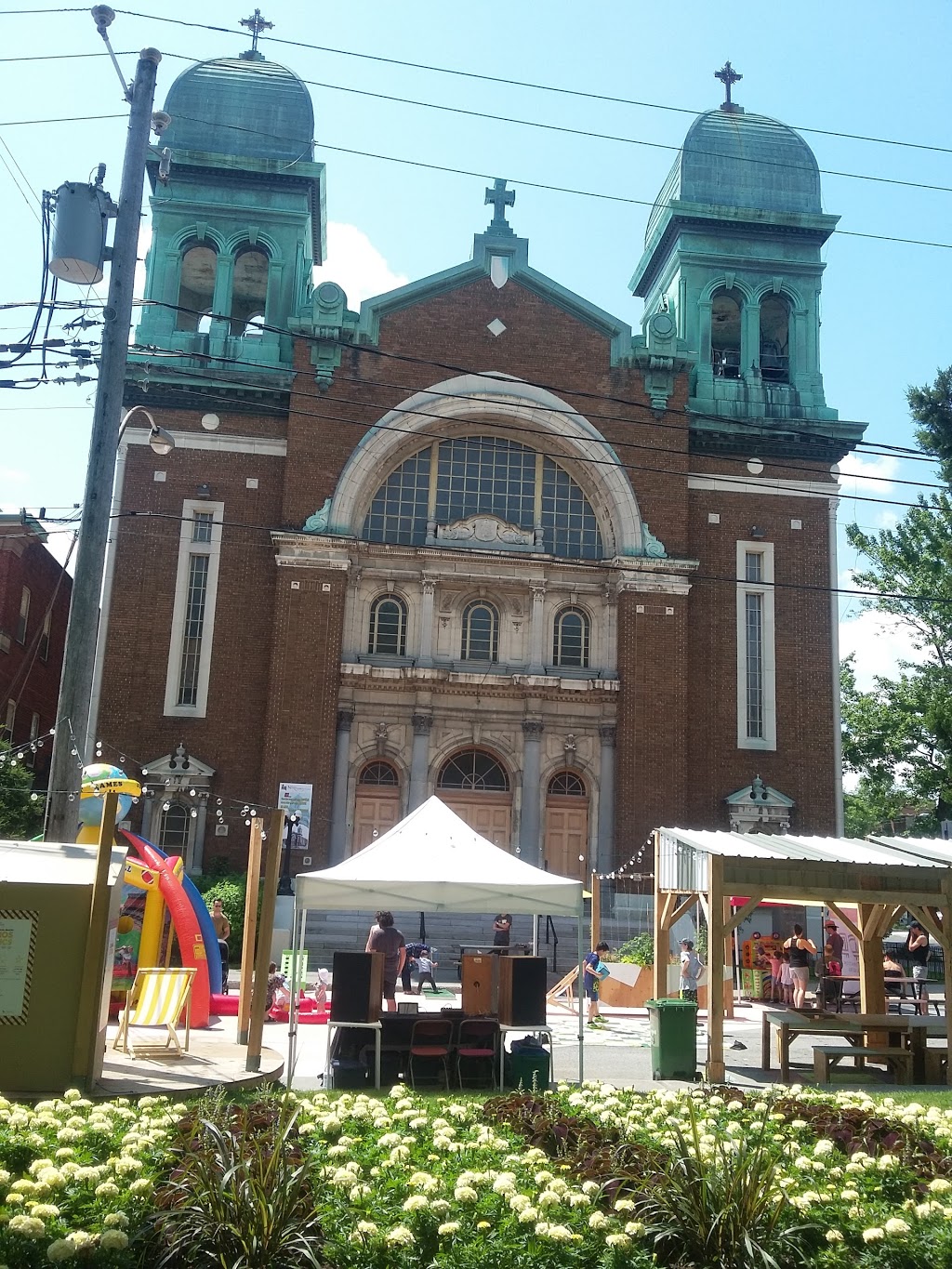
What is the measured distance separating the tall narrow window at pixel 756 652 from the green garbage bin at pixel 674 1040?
57.8 feet

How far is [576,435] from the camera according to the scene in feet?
105

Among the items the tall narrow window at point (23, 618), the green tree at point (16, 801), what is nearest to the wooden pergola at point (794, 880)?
the green tree at point (16, 801)

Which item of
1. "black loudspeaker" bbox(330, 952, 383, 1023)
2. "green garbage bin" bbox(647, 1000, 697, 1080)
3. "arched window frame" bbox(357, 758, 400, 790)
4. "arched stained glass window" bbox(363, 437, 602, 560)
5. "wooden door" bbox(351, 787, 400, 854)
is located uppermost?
"arched stained glass window" bbox(363, 437, 602, 560)

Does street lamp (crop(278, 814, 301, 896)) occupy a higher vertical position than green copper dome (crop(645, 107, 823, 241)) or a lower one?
lower

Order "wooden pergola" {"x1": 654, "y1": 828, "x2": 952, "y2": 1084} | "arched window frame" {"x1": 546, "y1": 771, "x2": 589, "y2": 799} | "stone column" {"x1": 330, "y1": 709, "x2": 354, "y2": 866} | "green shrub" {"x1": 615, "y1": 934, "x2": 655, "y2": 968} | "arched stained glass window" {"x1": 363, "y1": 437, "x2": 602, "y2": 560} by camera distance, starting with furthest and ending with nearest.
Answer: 1. "arched stained glass window" {"x1": 363, "y1": 437, "x2": 602, "y2": 560}
2. "arched window frame" {"x1": 546, "y1": 771, "x2": 589, "y2": 799}
3. "stone column" {"x1": 330, "y1": 709, "x2": 354, "y2": 866}
4. "green shrub" {"x1": 615, "y1": 934, "x2": 655, "y2": 968}
5. "wooden pergola" {"x1": 654, "y1": 828, "x2": 952, "y2": 1084}

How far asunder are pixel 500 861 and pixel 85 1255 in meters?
8.35

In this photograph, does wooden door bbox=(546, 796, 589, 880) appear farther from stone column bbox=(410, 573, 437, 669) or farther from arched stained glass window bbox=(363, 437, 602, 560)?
arched stained glass window bbox=(363, 437, 602, 560)

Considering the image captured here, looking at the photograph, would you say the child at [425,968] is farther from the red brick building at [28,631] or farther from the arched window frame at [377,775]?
the red brick building at [28,631]

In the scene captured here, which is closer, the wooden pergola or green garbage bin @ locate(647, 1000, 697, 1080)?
green garbage bin @ locate(647, 1000, 697, 1080)

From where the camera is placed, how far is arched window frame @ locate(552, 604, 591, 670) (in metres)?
31.9

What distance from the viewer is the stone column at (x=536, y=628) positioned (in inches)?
1225

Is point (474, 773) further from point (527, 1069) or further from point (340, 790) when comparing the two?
point (527, 1069)

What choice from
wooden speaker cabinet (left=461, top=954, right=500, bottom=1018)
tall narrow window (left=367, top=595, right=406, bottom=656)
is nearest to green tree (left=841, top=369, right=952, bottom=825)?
tall narrow window (left=367, top=595, right=406, bottom=656)

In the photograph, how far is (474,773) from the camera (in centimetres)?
3159
